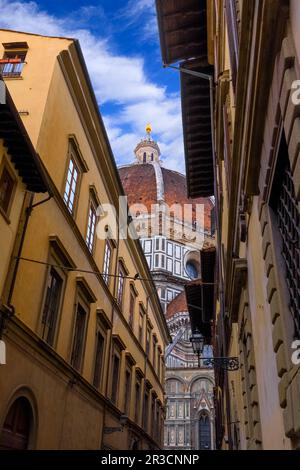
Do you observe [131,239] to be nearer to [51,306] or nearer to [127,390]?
[127,390]

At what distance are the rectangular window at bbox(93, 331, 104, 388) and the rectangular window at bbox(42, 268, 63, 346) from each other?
3.88m

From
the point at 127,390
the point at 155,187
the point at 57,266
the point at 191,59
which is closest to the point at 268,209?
the point at 57,266

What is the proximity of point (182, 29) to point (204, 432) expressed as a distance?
41.8m

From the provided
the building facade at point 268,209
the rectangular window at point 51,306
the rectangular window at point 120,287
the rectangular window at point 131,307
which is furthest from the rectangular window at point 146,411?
the building facade at point 268,209

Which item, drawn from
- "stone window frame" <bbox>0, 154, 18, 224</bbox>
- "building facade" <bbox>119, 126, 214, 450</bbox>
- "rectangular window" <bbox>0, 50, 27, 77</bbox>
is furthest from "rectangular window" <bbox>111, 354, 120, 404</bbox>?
"building facade" <bbox>119, 126, 214, 450</bbox>

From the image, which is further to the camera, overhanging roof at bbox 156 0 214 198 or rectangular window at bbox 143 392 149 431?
rectangular window at bbox 143 392 149 431

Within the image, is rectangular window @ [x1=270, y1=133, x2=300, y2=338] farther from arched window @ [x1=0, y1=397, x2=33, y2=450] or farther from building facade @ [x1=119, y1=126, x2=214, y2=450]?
building facade @ [x1=119, y1=126, x2=214, y2=450]

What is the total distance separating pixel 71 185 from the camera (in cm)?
1309

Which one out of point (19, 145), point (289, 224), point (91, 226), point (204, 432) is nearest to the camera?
point (289, 224)

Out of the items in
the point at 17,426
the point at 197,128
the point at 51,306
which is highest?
the point at 197,128

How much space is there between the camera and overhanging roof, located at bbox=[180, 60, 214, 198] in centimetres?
1366
